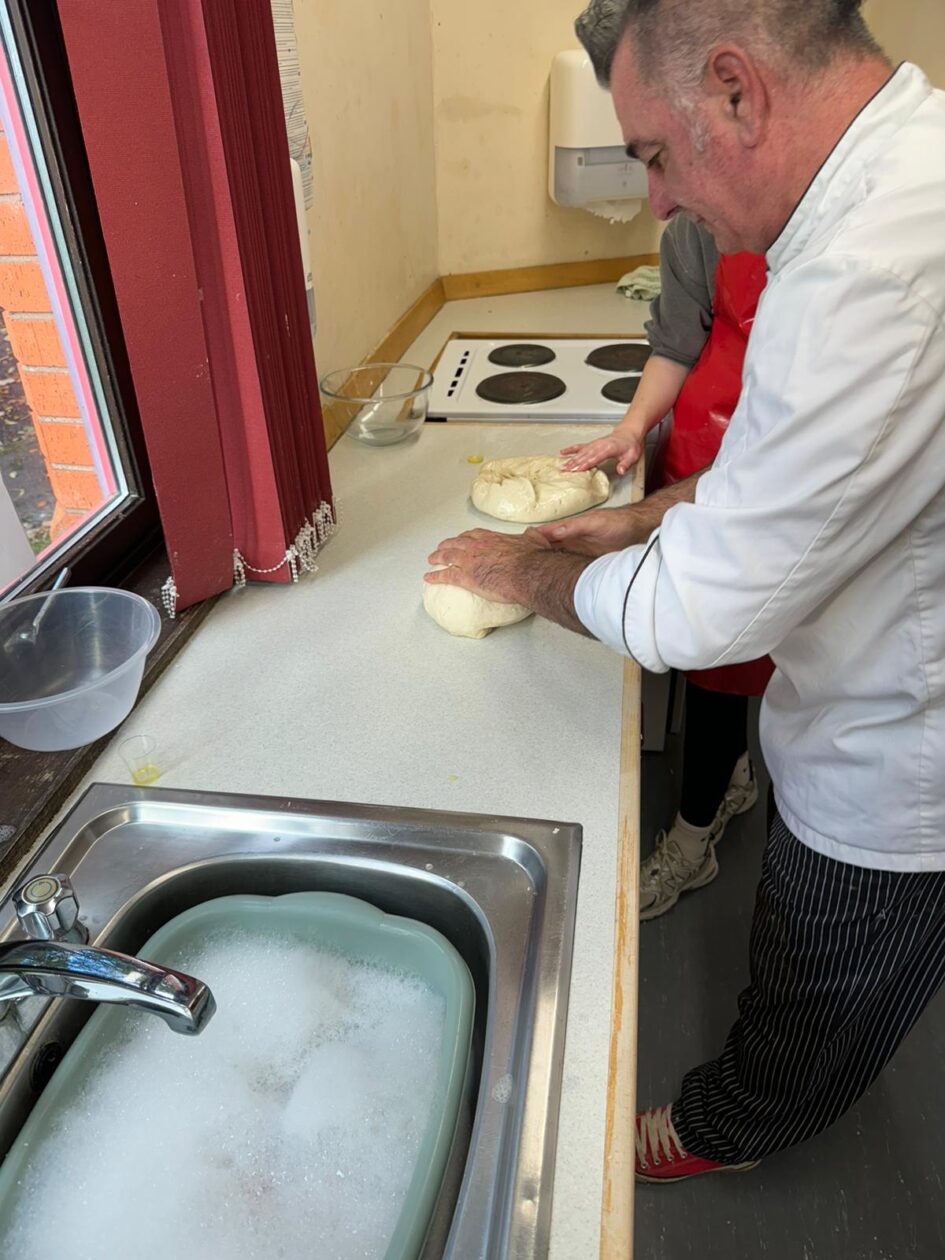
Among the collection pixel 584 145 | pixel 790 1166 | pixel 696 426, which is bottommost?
pixel 790 1166

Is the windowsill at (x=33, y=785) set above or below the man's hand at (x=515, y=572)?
below

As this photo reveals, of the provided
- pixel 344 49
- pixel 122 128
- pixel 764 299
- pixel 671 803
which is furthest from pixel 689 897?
pixel 344 49

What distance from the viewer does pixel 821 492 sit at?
0.63 meters

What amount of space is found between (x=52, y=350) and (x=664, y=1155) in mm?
1325

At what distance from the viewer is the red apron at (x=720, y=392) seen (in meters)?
1.27

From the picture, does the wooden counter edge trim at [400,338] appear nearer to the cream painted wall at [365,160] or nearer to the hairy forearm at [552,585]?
the cream painted wall at [365,160]

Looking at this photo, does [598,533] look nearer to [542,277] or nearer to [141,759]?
[141,759]

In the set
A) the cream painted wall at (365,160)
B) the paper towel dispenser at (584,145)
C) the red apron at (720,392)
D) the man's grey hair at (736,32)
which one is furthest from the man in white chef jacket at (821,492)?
the paper towel dispenser at (584,145)

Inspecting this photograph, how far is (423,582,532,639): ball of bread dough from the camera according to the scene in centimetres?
101

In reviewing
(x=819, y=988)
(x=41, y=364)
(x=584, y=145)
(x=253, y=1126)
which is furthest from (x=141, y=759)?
(x=584, y=145)

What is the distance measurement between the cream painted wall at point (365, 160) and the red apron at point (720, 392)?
63cm

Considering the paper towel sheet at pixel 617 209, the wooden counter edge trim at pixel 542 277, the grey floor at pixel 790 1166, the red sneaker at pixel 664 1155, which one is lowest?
the grey floor at pixel 790 1166

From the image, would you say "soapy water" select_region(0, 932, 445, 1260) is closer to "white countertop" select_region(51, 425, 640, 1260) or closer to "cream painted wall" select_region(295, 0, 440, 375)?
"white countertop" select_region(51, 425, 640, 1260)

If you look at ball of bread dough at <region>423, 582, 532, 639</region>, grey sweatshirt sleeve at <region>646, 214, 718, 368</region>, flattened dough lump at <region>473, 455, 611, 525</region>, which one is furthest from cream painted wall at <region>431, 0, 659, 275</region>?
ball of bread dough at <region>423, 582, 532, 639</region>
